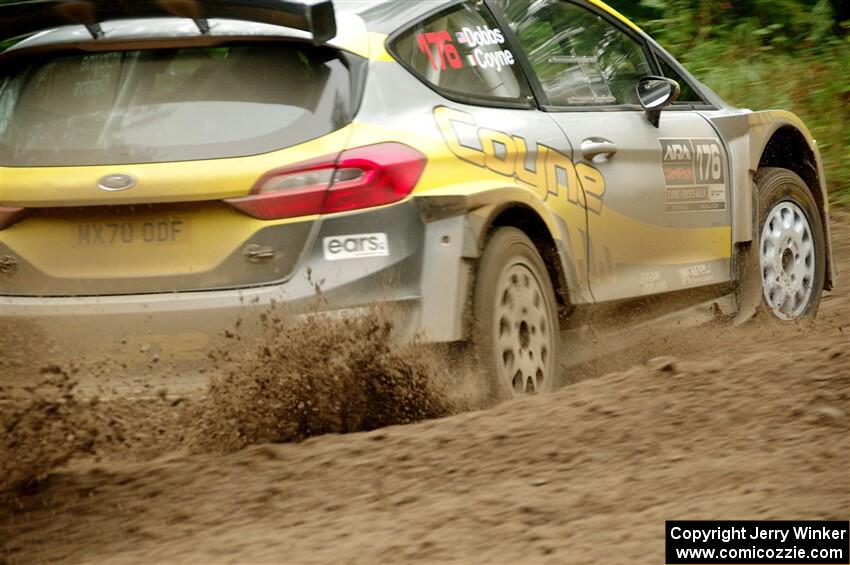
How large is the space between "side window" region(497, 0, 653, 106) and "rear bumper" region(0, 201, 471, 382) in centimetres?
148

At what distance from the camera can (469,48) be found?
588 cm

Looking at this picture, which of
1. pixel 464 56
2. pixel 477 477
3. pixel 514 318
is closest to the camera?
pixel 477 477

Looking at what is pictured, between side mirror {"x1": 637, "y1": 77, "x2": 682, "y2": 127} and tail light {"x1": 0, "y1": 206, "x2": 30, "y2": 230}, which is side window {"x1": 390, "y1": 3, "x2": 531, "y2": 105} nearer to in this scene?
side mirror {"x1": 637, "y1": 77, "x2": 682, "y2": 127}

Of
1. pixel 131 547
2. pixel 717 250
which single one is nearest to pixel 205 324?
pixel 131 547

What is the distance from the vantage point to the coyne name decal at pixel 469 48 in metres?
5.62

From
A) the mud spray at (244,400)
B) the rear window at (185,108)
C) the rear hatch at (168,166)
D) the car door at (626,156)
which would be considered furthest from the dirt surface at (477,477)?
the car door at (626,156)

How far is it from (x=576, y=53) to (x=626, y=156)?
1.80ft

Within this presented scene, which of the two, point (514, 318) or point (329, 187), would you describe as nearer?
point (329, 187)

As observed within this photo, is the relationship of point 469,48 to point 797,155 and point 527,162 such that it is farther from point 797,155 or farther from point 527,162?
point 797,155

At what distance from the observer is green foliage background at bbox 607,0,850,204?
1136 cm

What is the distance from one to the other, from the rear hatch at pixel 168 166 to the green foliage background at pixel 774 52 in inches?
262

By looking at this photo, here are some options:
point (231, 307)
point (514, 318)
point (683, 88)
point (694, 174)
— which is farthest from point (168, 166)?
point (683, 88)

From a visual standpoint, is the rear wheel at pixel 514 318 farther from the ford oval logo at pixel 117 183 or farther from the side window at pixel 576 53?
the ford oval logo at pixel 117 183

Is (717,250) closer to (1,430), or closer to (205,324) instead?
(205,324)
